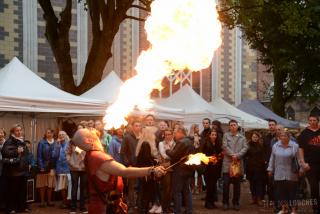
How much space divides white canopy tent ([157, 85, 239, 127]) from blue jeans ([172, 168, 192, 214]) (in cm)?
642

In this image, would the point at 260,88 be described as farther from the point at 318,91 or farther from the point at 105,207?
the point at 105,207

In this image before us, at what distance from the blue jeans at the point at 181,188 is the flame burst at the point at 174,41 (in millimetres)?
2357

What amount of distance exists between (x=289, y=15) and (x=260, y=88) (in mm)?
15156

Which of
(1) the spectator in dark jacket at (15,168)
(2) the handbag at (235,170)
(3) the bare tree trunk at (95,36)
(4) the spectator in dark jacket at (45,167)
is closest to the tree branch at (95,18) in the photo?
(3) the bare tree trunk at (95,36)

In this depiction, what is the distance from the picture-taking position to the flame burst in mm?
7504

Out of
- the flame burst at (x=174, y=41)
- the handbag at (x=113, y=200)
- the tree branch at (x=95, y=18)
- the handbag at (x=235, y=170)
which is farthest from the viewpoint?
the tree branch at (x=95, y=18)

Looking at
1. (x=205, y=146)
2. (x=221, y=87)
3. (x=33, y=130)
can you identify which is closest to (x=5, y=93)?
(x=33, y=130)

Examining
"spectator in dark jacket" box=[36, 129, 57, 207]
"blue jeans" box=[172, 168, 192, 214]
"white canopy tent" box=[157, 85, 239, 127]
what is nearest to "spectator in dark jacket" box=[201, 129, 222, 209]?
"blue jeans" box=[172, 168, 192, 214]

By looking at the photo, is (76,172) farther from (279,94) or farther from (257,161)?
(279,94)

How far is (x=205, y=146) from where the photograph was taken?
38.3 feet

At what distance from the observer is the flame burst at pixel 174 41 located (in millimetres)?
7504

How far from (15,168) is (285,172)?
5.47m

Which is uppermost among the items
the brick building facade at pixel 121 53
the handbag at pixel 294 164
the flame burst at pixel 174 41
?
the brick building facade at pixel 121 53

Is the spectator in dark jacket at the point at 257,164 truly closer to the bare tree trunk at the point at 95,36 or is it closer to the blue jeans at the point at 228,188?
the blue jeans at the point at 228,188
